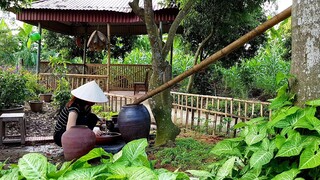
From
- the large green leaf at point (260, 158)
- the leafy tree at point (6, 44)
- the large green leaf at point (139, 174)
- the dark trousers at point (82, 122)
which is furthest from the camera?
the leafy tree at point (6, 44)

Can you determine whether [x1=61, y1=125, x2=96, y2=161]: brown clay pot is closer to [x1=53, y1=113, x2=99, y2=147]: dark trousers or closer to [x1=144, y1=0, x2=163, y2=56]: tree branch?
[x1=53, y1=113, x2=99, y2=147]: dark trousers

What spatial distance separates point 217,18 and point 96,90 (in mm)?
6366

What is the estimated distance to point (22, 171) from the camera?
3.97ft

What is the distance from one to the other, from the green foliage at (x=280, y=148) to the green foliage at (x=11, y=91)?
702 cm

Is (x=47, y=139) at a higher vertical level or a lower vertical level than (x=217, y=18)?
lower

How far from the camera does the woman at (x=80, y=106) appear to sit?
4534 mm

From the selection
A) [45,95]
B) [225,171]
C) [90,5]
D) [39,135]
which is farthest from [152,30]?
[90,5]

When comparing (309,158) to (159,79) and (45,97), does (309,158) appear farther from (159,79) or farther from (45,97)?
(45,97)

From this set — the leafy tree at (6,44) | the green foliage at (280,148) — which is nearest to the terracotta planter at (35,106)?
the green foliage at (280,148)

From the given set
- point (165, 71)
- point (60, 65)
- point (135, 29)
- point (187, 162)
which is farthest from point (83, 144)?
point (135, 29)

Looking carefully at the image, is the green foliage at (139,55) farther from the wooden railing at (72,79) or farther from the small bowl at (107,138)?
the small bowl at (107,138)

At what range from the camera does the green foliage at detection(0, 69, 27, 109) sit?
773cm

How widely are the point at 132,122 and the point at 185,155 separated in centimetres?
99

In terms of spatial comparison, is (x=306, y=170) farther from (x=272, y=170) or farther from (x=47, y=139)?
(x=47, y=139)
